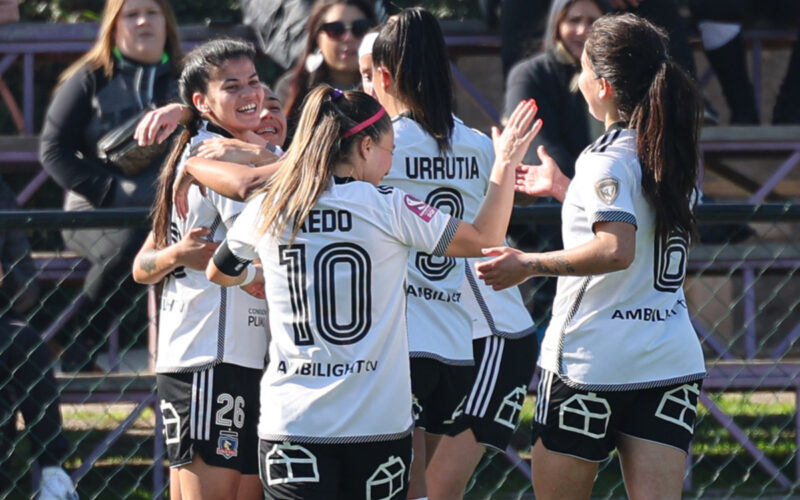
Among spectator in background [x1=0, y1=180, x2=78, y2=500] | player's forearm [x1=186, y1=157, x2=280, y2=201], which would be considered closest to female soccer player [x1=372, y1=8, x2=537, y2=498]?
player's forearm [x1=186, y1=157, x2=280, y2=201]

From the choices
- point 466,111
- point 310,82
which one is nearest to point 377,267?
point 310,82

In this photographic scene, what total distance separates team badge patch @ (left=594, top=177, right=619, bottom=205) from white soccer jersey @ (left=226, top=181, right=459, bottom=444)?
0.48 meters

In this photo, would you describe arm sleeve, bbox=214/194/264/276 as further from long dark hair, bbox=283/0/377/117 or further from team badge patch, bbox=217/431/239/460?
long dark hair, bbox=283/0/377/117

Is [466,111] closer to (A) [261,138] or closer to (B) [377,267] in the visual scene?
(A) [261,138]

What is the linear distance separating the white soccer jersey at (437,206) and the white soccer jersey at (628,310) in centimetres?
35

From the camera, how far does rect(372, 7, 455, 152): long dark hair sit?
388 cm

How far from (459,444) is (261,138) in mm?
1199

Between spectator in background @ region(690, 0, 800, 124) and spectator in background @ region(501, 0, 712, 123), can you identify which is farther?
spectator in background @ region(690, 0, 800, 124)

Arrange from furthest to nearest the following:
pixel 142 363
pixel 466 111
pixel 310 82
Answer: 1. pixel 466 111
2. pixel 142 363
3. pixel 310 82

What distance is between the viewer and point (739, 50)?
6688 millimetres

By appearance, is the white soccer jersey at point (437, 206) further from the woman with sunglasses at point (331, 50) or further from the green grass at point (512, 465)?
the green grass at point (512, 465)

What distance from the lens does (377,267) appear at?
3299mm

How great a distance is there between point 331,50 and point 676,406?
97.6 inches

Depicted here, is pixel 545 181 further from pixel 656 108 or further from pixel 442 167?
pixel 656 108
